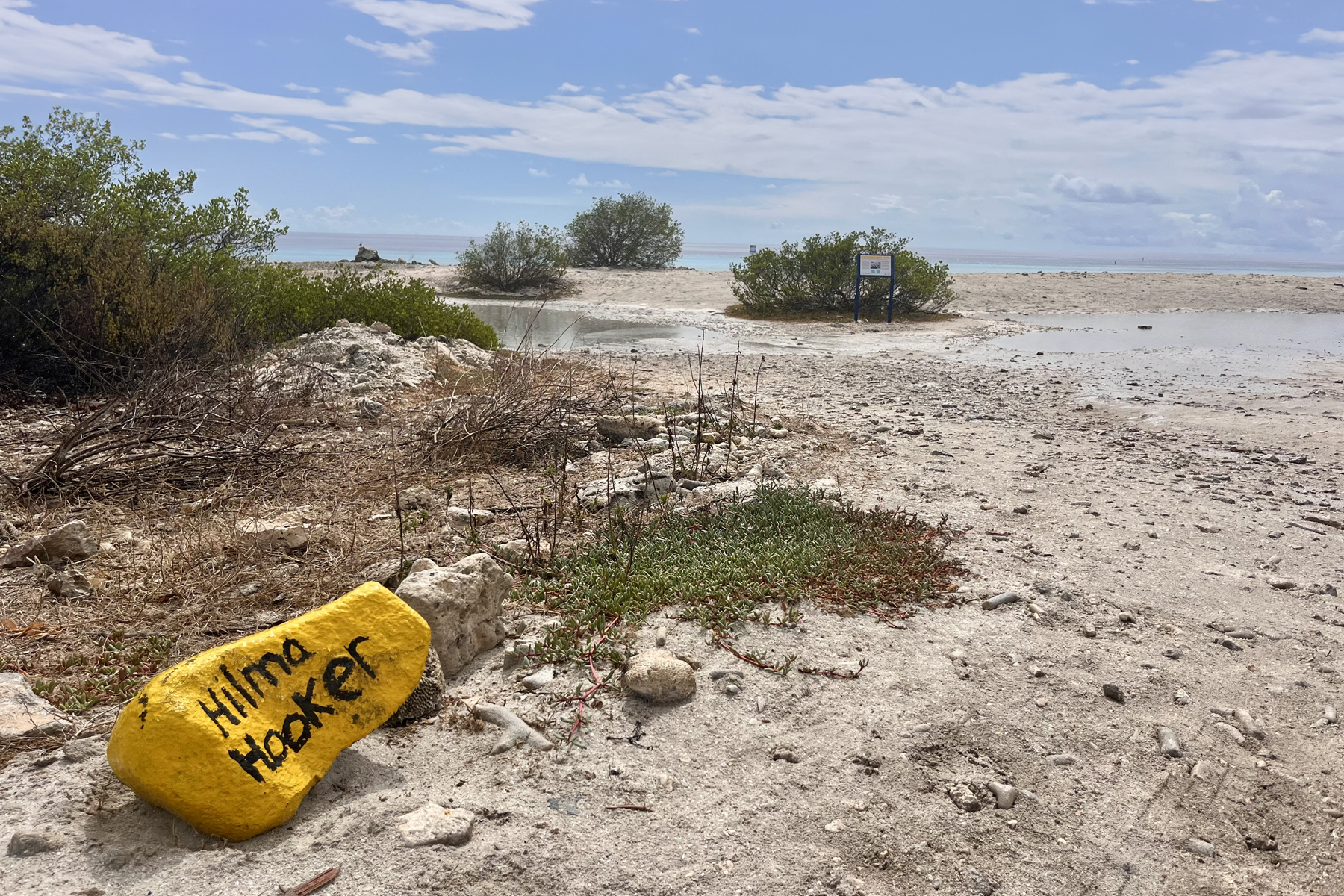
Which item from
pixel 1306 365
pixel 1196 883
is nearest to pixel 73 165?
pixel 1196 883

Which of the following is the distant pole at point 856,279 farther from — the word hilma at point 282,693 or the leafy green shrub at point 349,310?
the word hilma at point 282,693

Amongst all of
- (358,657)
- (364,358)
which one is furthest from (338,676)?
(364,358)

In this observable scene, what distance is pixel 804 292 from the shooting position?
22.1m

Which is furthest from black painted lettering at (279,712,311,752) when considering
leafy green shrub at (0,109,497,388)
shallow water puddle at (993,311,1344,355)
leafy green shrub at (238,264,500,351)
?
shallow water puddle at (993,311,1344,355)

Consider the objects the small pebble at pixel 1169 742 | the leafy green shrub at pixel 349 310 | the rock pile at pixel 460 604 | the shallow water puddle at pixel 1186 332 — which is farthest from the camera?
the shallow water puddle at pixel 1186 332

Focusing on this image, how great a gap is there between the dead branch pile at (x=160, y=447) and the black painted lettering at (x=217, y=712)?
3.43 meters

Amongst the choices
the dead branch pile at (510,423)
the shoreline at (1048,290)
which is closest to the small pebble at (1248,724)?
the dead branch pile at (510,423)

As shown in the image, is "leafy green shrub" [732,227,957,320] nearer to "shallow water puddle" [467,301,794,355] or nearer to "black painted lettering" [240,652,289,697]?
"shallow water puddle" [467,301,794,355]

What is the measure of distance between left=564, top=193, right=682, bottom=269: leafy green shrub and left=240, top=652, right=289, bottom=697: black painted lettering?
1424 inches

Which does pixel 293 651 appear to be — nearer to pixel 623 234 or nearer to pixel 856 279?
pixel 856 279

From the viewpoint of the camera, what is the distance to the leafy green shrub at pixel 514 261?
28.9 meters

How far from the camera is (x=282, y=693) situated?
2.77 metres

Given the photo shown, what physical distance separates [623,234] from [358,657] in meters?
36.1

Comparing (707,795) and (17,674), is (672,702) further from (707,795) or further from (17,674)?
(17,674)
